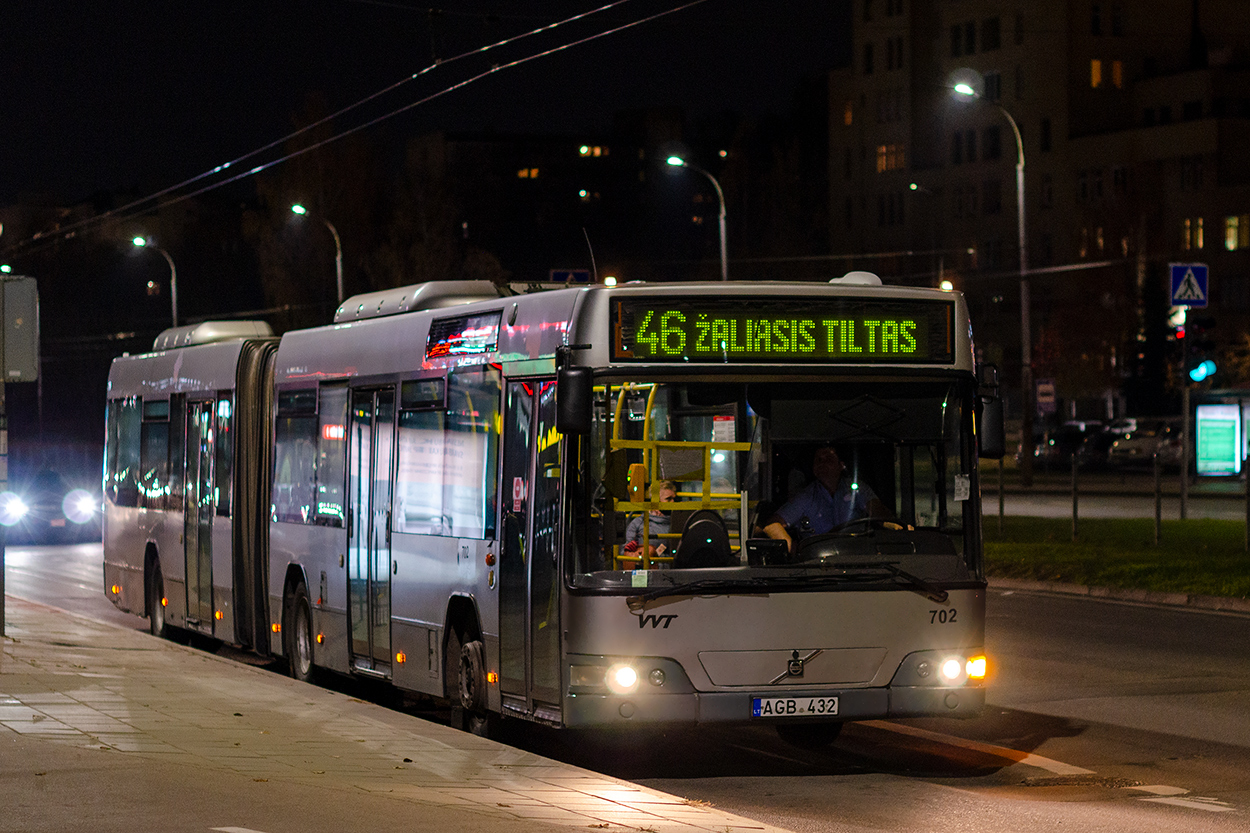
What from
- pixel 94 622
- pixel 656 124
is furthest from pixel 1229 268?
pixel 94 622

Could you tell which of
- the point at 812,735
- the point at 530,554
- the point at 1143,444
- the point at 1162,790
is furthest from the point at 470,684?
the point at 1143,444

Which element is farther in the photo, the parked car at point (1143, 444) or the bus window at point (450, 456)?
the parked car at point (1143, 444)

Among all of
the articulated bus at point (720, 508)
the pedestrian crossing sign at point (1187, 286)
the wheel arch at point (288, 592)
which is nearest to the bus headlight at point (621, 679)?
the articulated bus at point (720, 508)

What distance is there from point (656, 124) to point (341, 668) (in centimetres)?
13999

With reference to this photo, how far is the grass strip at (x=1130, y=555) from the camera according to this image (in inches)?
849

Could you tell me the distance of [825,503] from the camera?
1037 centimetres

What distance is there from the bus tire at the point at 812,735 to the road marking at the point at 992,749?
63 centimetres

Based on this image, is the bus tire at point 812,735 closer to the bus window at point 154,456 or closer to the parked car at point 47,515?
the bus window at point 154,456

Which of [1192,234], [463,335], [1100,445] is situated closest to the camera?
[463,335]

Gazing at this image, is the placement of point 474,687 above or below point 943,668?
below

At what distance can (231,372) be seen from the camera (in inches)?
685

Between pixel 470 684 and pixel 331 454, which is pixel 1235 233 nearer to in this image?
pixel 331 454

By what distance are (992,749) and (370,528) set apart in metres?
4.76

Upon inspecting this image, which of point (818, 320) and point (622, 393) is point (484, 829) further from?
point (818, 320)
